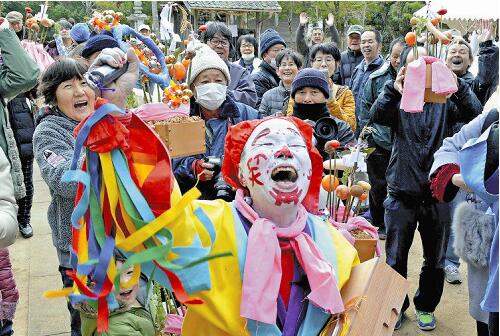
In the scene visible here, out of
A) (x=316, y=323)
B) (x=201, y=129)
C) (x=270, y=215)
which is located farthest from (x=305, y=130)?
(x=316, y=323)

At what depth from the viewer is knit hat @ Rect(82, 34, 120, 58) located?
99.7 inches

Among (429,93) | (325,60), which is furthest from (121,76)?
(325,60)

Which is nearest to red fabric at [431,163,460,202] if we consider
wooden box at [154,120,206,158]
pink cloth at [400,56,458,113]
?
pink cloth at [400,56,458,113]

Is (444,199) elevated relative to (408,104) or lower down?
lower down

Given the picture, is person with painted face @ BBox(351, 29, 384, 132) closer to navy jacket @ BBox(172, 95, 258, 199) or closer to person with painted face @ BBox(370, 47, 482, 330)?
person with painted face @ BBox(370, 47, 482, 330)

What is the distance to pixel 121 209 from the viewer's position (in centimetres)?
171

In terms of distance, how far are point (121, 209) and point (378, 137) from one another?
354 centimetres

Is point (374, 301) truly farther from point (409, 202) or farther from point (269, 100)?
point (269, 100)

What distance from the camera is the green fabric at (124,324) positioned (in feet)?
8.21

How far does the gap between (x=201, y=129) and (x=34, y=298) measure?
2412 millimetres

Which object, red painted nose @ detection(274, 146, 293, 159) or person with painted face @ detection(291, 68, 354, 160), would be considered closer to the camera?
red painted nose @ detection(274, 146, 293, 159)

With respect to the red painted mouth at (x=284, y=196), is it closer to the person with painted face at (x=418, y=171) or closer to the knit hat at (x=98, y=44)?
the knit hat at (x=98, y=44)

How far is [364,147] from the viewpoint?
2738mm

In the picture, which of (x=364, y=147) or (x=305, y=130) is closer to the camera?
(x=305, y=130)
